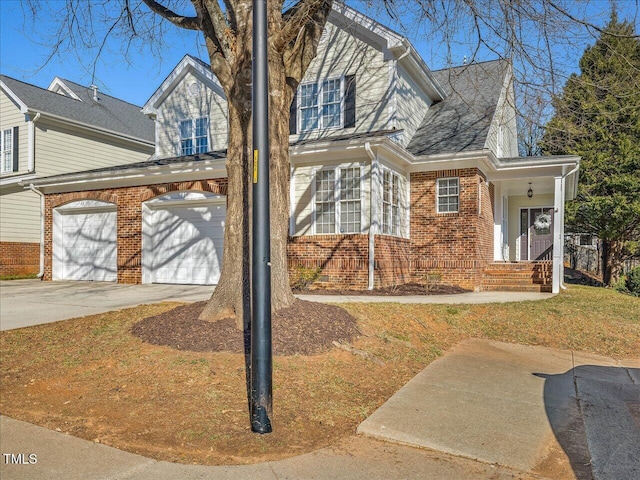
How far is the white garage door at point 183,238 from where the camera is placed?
1313 centimetres

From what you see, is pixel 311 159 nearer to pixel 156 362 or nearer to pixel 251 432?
pixel 156 362

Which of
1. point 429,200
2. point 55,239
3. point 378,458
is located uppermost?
point 429,200

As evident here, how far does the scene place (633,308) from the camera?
9.11 meters

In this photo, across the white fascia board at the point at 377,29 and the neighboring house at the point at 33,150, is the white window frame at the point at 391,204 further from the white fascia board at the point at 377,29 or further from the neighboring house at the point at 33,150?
the neighboring house at the point at 33,150

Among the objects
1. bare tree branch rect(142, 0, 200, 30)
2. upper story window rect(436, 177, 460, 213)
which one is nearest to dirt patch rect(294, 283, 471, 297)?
upper story window rect(436, 177, 460, 213)

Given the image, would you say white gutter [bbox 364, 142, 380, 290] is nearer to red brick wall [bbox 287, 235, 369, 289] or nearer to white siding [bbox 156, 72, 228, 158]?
red brick wall [bbox 287, 235, 369, 289]

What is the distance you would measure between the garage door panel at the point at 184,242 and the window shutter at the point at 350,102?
4.12m

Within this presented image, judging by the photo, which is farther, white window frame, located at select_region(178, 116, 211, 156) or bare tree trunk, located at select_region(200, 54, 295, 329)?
white window frame, located at select_region(178, 116, 211, 156)

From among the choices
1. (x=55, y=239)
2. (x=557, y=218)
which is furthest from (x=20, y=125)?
(x=557, y=218)

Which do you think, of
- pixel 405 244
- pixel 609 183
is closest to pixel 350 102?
pixel 405 244

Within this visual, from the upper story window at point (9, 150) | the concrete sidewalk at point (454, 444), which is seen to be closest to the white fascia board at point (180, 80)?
the upper story window at point (9, 150)

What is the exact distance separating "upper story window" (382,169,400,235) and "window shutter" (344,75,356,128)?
214cm

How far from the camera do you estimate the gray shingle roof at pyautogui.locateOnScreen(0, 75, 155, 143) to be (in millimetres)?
18675

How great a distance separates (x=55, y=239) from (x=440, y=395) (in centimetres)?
1432
